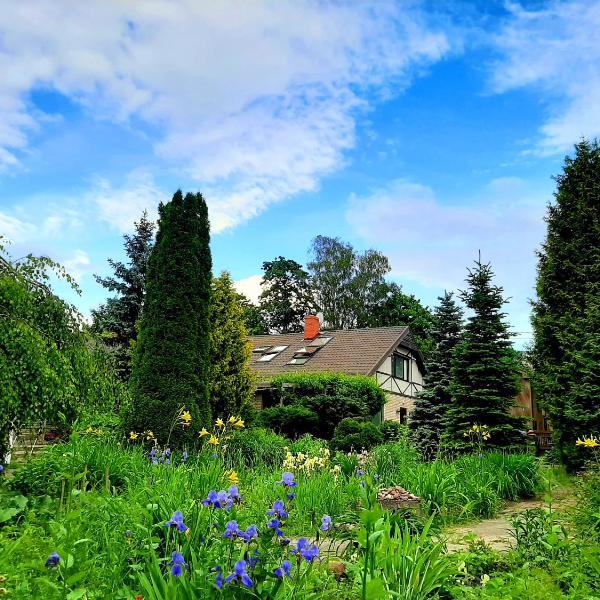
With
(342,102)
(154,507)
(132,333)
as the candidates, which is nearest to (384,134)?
Answer: (342,102)

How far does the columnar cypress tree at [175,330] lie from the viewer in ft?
32.0

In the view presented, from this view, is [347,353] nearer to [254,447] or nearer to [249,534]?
[254,447]

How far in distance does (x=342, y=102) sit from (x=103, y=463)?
4.56 metres

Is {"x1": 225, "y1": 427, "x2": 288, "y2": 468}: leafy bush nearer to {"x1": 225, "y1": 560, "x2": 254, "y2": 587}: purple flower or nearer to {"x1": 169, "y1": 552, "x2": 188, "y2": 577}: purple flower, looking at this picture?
{"x1": 169, "y1": 552, "x2": 188, "y2": 577}: purple flower

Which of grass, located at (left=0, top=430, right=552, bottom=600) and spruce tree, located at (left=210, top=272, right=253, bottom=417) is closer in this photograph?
grass, located at (left=0, top=430, right=552, bottom=600)

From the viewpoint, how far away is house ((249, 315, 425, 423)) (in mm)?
23797

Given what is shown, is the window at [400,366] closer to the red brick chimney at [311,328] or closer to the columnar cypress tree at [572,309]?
the red brick chimney at [311,328]

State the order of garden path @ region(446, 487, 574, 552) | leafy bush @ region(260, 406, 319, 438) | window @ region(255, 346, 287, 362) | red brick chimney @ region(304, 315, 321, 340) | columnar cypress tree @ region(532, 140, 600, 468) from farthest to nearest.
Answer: red brick chimney @ region(304, 315, 321, 340) → window @ region(255, 346, 287, 362) → leafy bush @ region(260, 406, 319, 438) → columnar cypress tree @ region(532, 140, 600, 468) → garden path @ region(446, 487, 574, 552)

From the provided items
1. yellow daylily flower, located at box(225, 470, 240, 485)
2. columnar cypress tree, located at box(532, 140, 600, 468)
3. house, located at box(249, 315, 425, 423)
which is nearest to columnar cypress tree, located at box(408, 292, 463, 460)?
columnar cypress tree, located at box(532, 140, 600, 468)

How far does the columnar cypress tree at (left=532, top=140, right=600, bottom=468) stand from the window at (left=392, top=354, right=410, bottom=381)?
15041 mm

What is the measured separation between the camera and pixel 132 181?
623 centimetres

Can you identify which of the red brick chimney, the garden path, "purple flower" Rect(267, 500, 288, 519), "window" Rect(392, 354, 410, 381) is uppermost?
the red brick chimney

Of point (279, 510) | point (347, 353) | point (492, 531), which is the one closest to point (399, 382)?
point (347, 353)

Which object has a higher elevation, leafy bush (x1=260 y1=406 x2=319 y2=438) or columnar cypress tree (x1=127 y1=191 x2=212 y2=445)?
columnar cypress tree (x1=127 y1=191 x2=212 y2=445)
